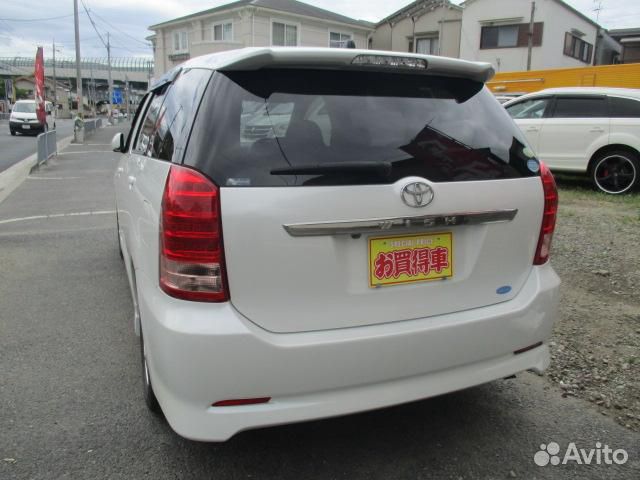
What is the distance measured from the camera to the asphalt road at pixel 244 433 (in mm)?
2377

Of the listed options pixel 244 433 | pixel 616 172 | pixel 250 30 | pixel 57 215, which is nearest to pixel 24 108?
pixel 250 30

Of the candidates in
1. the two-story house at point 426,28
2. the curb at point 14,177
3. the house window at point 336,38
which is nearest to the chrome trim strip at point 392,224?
the curb at point 14,177

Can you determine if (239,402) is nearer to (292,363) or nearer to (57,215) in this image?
(292,363)

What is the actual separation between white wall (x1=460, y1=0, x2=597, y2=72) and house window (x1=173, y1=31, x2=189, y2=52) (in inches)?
678

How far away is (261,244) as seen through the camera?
195cm

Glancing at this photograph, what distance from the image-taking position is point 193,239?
1961 mm

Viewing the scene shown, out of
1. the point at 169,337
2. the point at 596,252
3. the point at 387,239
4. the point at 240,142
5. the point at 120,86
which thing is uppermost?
the point at 120,86

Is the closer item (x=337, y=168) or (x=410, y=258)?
(x=337, y=168)

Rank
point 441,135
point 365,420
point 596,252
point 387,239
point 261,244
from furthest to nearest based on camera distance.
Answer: point 596,252 → point 365,420 → point 441,135 → point 387,239 → point 261,244

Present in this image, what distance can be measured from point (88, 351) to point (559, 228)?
5.33m

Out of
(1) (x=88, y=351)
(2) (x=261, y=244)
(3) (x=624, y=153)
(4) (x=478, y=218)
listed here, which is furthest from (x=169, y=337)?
(3) (x=624, y=153)

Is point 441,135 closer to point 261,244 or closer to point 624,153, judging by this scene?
point 261,244

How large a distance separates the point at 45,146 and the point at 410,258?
14904 millimetres

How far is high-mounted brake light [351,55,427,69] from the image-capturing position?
219cm
